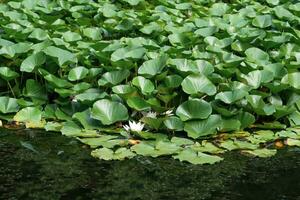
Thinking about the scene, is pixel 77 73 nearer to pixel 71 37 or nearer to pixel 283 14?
pixel 71 37

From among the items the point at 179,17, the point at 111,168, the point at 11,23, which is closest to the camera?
the point at 111,168

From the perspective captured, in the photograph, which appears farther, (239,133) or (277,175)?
(239,133)

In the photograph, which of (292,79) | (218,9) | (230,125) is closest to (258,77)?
(292,79)

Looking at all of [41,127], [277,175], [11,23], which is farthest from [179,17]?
[277,175]

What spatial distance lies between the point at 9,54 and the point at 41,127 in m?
0.59

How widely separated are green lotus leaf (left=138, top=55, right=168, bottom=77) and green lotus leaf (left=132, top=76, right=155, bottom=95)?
6 cm

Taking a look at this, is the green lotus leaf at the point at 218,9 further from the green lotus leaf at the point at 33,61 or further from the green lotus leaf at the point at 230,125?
the green lotus leaf at the point at 230,125

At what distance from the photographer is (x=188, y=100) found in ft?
9.80

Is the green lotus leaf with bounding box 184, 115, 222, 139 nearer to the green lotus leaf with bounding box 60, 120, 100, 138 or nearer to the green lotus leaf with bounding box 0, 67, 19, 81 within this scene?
the green lotus leaf with bounding box 60, 120, 100, 138

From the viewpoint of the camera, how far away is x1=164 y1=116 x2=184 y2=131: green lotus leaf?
2.95 m

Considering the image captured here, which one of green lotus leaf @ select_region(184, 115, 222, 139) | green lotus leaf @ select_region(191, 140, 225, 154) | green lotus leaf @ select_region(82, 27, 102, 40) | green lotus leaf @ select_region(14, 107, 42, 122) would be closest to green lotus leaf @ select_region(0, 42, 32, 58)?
green lotus leaf @ select_region(14, 107, 42, 122)

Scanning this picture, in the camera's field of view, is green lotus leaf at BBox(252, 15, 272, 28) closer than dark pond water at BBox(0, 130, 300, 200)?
No

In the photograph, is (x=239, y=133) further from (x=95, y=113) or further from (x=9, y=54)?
(x=9, y=54)

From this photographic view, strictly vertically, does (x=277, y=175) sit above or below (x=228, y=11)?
above
